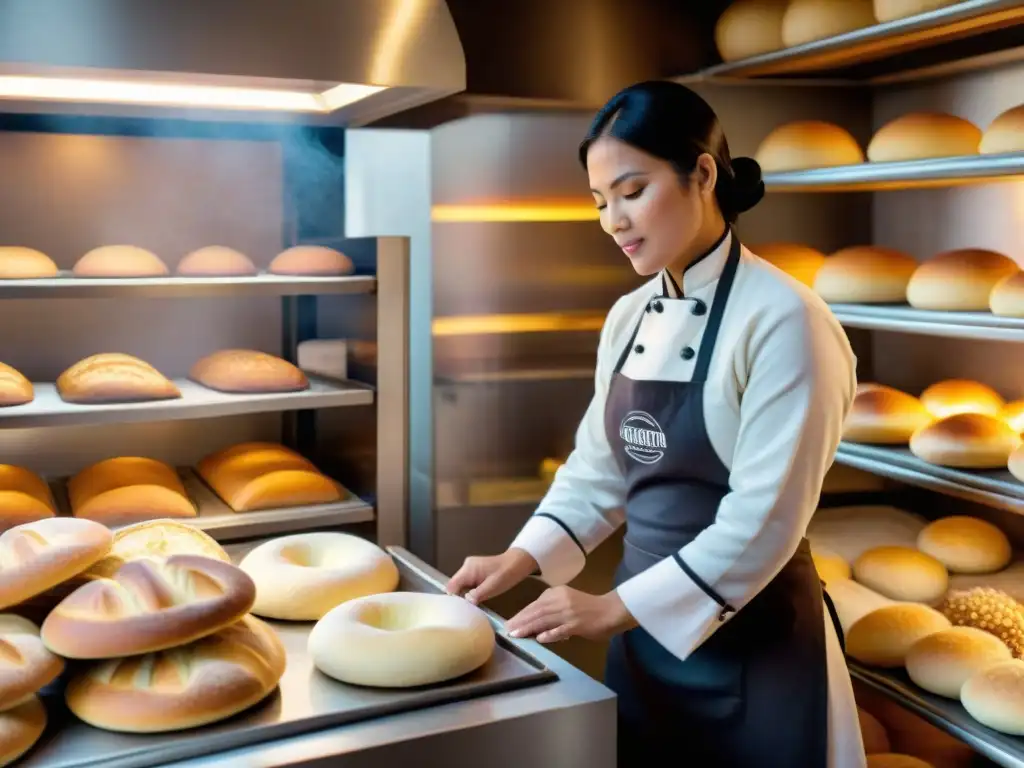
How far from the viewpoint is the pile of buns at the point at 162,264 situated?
217 centimetres

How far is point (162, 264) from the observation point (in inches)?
92.0

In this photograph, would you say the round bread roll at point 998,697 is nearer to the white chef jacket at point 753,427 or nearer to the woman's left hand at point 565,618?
the white chef jacket at point 753,427

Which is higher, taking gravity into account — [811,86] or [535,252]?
[811,86]

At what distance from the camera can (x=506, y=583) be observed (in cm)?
171

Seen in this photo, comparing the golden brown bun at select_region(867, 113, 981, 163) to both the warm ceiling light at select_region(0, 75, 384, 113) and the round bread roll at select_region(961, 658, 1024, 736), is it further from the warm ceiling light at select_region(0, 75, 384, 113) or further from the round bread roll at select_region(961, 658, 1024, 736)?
the warm ceiling light at select_region(0, 75, 384, 113)

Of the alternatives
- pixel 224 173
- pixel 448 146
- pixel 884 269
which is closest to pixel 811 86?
pixel 884 269

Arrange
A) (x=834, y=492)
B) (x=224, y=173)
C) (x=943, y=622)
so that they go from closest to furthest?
(x=943, y=622) → (x=224, y=173) → (x=834, y=492)

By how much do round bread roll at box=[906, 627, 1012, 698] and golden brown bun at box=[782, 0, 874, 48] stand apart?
4.29 feet

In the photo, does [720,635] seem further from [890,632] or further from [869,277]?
[869,277]

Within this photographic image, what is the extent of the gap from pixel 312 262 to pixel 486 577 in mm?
926

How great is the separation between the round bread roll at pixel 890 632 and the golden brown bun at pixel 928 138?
927 millimetres

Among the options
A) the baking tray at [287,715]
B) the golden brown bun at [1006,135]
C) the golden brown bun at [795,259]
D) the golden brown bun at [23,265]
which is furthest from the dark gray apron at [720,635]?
the golden brown bun at [23,265]

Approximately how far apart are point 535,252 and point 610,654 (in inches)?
46.6

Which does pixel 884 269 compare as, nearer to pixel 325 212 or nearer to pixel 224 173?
pixel 325 212
